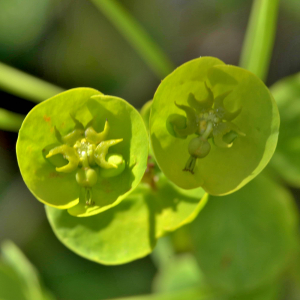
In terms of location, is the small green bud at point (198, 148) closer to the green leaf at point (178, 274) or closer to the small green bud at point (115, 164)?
the small green bud at point (115, 164)

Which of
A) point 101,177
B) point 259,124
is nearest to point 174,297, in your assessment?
point 101,177

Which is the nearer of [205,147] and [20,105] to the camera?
[205,147]

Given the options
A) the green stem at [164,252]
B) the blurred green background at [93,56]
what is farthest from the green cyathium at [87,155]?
the blurred green background at [93,56]

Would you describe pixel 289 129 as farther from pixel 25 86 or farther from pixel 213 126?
pixel 25 86

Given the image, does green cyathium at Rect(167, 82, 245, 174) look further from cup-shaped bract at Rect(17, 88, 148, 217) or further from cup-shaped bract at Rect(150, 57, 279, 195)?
cup-shaped bract at Rect(17, 88, 148, 217)

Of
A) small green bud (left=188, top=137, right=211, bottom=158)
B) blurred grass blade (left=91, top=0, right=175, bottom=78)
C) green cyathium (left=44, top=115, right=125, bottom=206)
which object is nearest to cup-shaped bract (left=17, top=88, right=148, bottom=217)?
green cyathium (left=44, top=115, right=125, bottom=206)

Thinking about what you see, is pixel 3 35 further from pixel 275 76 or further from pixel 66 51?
pixel 275 76

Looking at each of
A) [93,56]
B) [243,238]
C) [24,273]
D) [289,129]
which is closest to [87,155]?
[243,238]
